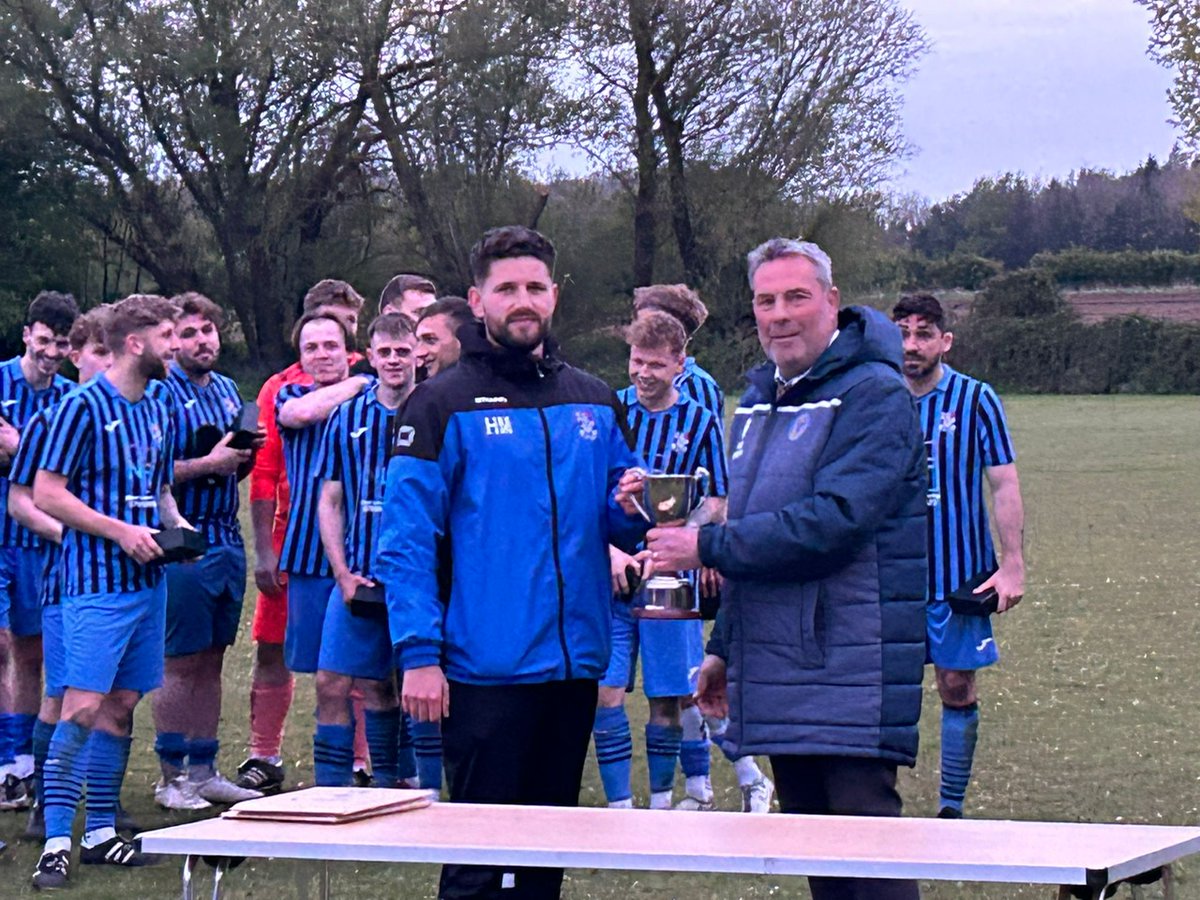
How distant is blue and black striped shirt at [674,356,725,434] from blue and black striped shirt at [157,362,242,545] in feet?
6.30

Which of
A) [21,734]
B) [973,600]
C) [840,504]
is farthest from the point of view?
[21,734]

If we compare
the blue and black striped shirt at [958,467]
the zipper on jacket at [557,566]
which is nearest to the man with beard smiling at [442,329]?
the zipper on jacket at [557,566]

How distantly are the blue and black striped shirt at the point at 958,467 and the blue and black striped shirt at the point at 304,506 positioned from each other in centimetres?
246

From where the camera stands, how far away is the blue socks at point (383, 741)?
23.1 feet

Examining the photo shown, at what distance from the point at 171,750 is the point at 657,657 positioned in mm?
2215

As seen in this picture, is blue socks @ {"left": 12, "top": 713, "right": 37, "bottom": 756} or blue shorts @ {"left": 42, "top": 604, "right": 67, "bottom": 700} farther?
blue socks @ {"left": 12, "top": 713, "right": 37, "bottom": 756}

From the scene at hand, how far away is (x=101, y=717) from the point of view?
251 inches

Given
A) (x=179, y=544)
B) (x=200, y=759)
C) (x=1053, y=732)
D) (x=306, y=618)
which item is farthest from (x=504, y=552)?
(x=1053, y=732)

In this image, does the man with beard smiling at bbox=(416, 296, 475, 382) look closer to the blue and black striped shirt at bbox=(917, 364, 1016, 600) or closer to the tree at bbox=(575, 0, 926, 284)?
the blue and black striped shirt at bbox=(917, 364, 1016, 600)

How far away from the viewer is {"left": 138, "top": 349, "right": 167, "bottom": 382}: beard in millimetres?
6273

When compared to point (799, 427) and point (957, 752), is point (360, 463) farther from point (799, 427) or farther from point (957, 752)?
point (799, 427)

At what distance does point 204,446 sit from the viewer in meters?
7.33

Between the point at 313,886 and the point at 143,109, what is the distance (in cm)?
3735

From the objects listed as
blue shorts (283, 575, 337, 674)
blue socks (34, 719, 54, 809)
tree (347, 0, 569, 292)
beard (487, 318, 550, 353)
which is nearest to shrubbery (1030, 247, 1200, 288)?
tree (347, 0, 569, 292)
